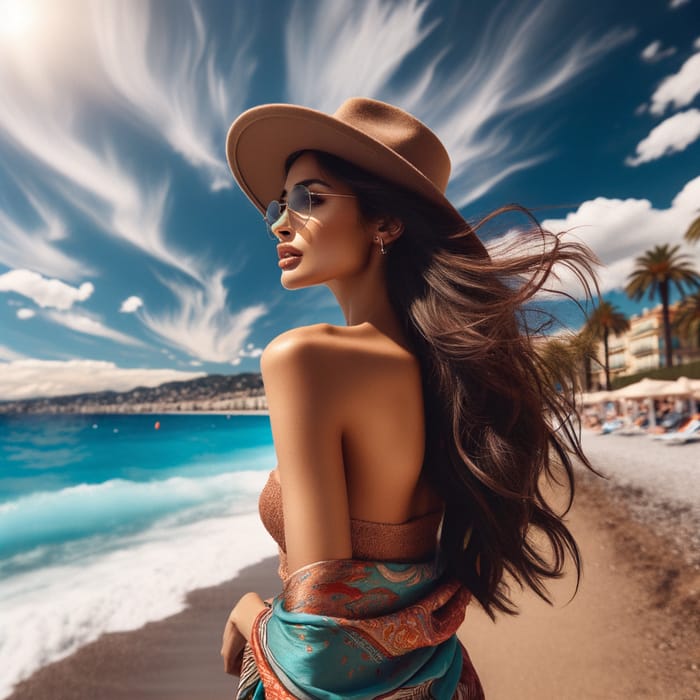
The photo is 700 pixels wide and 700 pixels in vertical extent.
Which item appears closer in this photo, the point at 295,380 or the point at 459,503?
the point at 295,380

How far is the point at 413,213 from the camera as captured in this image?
4.20 feet

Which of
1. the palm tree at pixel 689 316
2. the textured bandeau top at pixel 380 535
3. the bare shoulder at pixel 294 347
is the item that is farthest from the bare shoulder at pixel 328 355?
the palm tree at pixel 689 316

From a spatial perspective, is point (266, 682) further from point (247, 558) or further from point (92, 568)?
point (92, 568)

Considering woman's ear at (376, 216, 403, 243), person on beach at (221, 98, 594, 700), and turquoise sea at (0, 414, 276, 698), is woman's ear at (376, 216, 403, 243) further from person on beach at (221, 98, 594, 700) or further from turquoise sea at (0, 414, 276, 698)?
turquoise sea at (0, 414, 276, 698)

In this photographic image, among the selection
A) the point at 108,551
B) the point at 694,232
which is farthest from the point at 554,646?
the point at 694,232

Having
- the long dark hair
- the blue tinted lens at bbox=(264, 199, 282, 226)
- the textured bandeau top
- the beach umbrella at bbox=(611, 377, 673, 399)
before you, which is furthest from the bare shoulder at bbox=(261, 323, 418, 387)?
the beach umbrella at bbox=(611, 377, 673, 399)

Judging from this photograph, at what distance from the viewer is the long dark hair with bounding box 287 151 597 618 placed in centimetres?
109

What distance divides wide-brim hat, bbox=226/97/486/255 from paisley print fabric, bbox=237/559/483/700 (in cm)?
87

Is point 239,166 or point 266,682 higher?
point 239,166

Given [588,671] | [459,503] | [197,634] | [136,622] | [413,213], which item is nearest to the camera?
[459,503]

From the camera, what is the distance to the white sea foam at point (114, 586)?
18.4ft

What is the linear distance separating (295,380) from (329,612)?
0.41 meters

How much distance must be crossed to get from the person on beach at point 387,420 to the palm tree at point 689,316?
34.0m

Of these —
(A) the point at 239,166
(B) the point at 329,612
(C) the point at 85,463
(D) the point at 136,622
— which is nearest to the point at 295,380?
(B) the point at 329,612
